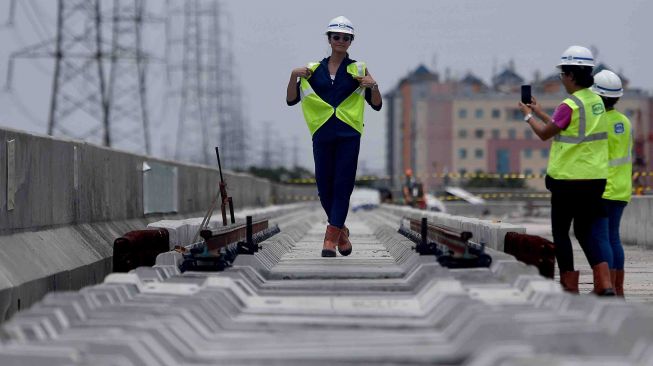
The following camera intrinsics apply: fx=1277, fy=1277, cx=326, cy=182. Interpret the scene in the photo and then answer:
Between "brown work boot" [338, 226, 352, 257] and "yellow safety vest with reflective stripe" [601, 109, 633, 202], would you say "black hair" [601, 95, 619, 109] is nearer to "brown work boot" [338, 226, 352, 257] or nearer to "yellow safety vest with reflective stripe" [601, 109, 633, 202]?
"yellow safety vest with reflective stripe" [601, 109, 633, 202]

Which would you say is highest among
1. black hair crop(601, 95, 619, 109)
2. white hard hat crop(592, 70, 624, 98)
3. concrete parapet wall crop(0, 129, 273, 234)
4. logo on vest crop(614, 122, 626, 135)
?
white hard hat crop(592, 70, 624, 98)

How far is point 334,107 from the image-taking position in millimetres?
11477

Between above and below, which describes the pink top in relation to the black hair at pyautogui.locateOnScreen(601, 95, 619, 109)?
below

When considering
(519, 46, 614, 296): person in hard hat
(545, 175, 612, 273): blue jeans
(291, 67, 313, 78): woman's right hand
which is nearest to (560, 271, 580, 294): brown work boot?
(519, 46, 614, 296): person in hard hat

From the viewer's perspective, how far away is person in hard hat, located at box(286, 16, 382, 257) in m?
11.4

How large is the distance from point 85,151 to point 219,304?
556 centimetres

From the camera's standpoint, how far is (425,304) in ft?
21.3

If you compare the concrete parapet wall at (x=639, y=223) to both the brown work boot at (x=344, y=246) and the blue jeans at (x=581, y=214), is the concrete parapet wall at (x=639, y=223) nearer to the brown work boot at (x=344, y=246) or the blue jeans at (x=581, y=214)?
the brown work boot at (x=344, y=246)

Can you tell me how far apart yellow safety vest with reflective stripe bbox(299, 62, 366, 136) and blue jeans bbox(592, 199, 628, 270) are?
103 inches

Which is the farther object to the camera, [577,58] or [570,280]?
[577,58]

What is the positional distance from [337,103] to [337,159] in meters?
0.56

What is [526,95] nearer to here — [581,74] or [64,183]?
[581,74]

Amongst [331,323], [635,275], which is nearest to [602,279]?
[331,323]

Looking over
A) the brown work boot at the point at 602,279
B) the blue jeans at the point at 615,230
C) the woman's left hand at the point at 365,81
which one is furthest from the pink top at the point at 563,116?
the woman's left hand at the point at 365,81
